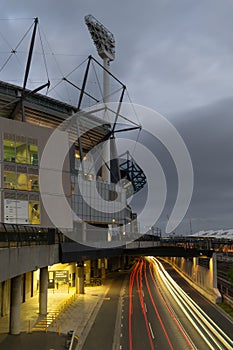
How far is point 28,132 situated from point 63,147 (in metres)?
Answer: 6.74

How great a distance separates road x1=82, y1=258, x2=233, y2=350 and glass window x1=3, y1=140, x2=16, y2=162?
21.2m

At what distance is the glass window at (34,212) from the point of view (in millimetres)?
50562

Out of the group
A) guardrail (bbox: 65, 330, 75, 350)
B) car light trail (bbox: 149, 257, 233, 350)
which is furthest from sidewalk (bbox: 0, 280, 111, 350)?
car light trail (bbox: 149, 257, 233, 350)

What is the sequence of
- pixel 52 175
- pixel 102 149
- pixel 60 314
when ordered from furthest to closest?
pixel 102 149 → pixel 52 175 → pixel 60 314

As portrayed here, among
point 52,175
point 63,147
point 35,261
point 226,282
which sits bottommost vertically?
point 226,282

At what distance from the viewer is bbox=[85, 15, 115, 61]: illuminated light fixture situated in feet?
320

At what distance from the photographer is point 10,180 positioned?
49125 mm

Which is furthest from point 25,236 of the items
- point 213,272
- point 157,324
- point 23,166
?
point 213,272

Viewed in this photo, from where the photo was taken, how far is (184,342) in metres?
26.5

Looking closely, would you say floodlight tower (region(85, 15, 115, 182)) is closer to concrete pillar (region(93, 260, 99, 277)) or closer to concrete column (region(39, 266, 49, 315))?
concrete pillar (region(93, 260, 99, 277))

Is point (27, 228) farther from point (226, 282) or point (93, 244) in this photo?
point (226, 282)

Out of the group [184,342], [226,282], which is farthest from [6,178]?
[226,282]

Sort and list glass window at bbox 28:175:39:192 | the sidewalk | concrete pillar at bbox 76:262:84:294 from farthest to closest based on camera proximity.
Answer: glass window at bbox 28:175:39:192
concrete pillar at bbox 76:262:84:294
the sidewalk

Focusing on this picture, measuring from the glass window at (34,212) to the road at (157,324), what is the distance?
13.6 m
